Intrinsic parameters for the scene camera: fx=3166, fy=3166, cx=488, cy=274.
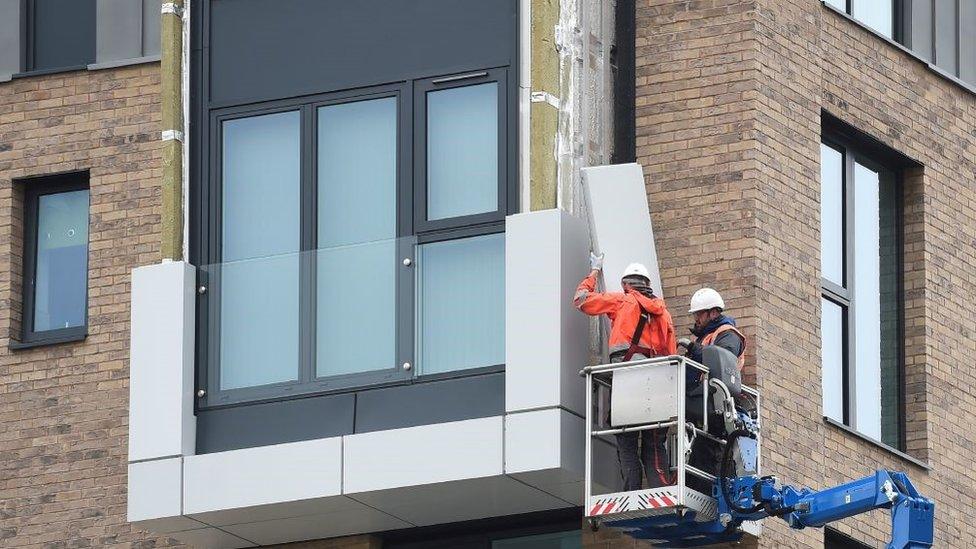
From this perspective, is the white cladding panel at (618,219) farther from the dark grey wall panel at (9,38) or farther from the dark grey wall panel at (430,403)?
the dark grey wall panel at (9,38)

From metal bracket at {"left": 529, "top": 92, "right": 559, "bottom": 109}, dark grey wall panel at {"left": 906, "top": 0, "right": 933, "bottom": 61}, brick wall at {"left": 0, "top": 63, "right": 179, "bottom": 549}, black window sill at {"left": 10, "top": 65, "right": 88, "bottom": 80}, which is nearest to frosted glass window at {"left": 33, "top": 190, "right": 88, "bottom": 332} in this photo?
brick wall at {"left": 0, "top": 63, "right": 179, "bottom": 549}

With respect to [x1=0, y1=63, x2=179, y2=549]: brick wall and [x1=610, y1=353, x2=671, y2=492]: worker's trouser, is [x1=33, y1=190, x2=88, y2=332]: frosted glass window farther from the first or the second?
[x1=610, y1=353, x2=671, y2=492]: worker's trouser

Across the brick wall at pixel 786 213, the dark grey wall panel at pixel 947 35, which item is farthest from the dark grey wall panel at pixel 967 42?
the brick wall at pixel 786 213

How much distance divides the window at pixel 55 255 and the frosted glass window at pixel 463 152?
4.85m

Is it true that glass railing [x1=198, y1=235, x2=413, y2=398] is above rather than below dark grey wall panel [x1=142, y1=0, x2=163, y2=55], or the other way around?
below

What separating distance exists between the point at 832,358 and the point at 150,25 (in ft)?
23.9

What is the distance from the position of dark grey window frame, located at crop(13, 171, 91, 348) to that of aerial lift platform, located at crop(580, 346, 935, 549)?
6752 millimetres

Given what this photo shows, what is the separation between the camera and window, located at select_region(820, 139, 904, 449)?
27766 millimetres

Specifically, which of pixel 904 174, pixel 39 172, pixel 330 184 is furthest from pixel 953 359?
pixel 39 172

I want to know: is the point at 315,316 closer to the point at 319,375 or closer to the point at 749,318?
the point at 319,375

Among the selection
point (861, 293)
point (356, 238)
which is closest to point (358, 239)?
point (356, 238)

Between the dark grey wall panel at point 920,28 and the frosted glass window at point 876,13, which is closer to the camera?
the frosted glass window at point 876,13

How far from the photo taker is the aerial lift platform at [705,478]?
24672mm

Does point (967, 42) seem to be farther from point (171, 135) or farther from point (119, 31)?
point (119, 31)
